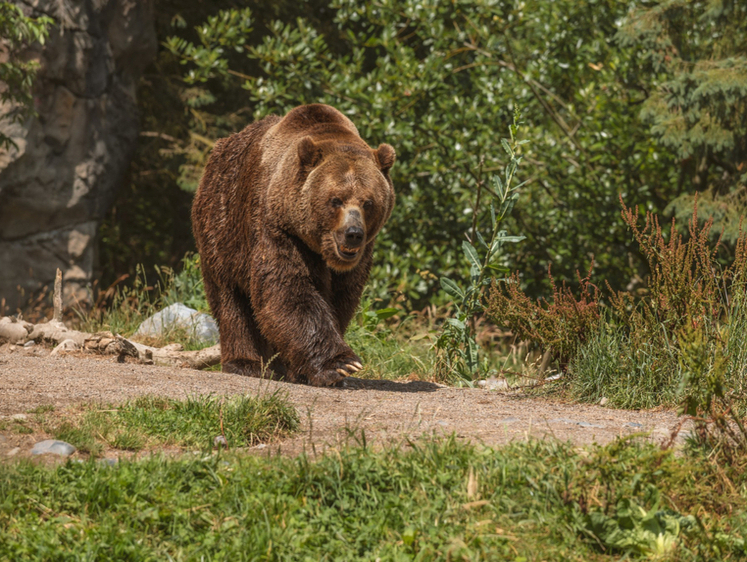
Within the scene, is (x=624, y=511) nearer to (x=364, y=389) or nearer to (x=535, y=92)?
(x=364, y=389)

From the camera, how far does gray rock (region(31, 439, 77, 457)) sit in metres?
3.56

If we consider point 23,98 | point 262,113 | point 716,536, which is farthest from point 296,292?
point 262,113

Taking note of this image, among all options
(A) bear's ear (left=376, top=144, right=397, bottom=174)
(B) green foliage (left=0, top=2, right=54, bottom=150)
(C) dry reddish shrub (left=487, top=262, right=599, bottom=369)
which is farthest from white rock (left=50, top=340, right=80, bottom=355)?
(C) dry reddish shrub (left=487, top=262, right=599, bottom=369)

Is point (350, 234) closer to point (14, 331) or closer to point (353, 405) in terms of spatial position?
point (353, 405)

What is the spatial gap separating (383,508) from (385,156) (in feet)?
10.7

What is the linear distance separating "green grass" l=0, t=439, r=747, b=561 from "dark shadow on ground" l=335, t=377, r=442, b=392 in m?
2.21

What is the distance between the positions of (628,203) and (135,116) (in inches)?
312

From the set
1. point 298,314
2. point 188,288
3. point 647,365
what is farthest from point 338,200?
point 188,288

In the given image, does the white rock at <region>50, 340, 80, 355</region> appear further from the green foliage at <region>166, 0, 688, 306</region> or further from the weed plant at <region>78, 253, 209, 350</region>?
the green foliage at <region>166, 0, 688, 306</region>

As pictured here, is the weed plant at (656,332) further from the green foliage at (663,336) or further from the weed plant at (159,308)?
the weed plant at (159,308)

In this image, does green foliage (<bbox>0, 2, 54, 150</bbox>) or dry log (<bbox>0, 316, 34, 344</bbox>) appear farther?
green foliage (<bbox>0, 2, 54, 150</bbox>)

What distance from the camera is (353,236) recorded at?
541cm

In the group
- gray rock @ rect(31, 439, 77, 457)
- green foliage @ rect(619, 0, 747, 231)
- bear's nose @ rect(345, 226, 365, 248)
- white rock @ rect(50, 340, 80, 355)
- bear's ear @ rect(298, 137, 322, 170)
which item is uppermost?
green foliage @ rect(619, 0, 747, 231)

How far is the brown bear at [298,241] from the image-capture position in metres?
5.57
